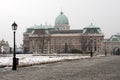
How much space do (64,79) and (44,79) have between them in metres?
0.92

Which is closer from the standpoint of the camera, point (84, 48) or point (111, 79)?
point (111, 79)

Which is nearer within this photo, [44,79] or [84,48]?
[44,79]

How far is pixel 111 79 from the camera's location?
56.4 ft

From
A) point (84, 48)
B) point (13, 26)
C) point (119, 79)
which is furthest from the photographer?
point (84, 48)

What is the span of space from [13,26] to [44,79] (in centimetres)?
1178

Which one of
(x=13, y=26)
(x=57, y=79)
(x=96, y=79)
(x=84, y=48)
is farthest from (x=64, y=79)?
(x=84, y=48)

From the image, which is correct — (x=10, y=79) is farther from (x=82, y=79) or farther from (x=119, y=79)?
(x=119, y=79)

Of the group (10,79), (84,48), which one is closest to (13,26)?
(10,79)

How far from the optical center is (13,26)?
28625mm

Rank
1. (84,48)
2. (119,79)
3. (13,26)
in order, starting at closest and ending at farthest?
1. (119,79)
2. (13,26)
3. (84,48)

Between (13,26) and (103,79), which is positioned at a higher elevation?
(13,26)

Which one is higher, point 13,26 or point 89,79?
point 13,26

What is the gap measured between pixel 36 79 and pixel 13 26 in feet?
38.3

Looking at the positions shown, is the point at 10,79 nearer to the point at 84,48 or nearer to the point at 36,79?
→ the point at 36,79
